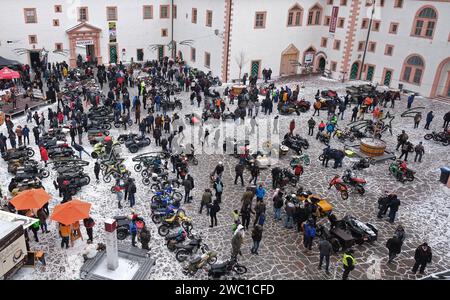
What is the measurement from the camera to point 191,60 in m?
43.0

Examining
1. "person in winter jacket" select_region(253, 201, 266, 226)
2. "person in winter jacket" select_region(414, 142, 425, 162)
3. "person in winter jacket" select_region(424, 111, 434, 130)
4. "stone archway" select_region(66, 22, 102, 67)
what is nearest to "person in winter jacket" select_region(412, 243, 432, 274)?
"person in winter jacket" select_region(253, 201, 266, 226)

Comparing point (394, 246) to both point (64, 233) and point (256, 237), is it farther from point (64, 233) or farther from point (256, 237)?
point (64, 233)

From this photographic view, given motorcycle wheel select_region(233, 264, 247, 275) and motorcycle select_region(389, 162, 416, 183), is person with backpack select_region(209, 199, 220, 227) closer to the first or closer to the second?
motorcycle wheel select_region(233, 264, 247, 275)

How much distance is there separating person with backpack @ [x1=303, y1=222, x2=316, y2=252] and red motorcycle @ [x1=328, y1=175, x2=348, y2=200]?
4.80 meters

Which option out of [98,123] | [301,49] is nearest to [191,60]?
[301,49]

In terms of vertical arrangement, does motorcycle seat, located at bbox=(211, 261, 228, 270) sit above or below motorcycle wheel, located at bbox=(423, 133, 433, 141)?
below

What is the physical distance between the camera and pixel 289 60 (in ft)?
135

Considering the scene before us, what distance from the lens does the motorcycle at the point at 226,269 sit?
14.1 meters

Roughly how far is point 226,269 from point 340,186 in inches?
329

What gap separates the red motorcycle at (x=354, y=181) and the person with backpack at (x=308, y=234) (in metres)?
5.70

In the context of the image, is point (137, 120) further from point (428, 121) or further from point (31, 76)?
point (428, 121)

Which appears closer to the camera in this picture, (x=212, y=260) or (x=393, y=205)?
(x=212, y=260)

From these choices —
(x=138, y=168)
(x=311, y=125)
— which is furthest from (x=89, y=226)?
(x=311, y=125)

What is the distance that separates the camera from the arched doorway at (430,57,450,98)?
3512 cm
